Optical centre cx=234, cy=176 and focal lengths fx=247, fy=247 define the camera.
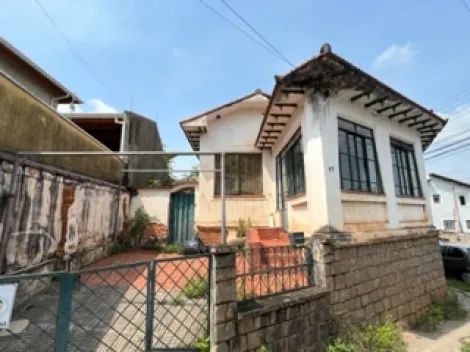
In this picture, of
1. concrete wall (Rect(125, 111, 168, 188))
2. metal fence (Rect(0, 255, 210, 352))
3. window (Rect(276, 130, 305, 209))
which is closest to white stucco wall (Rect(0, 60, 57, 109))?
concrete wall (Rect(125, 111, 168, 188))

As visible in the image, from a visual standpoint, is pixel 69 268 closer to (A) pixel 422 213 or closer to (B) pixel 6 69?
(B) pixel 6 69

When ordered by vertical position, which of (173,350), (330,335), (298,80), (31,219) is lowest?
(330,335)

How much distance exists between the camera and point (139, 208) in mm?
10141

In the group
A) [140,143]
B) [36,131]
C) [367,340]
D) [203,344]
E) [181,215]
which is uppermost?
[140,143]

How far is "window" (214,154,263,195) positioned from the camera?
9312mm

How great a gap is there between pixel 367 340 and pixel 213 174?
6621 millimetres

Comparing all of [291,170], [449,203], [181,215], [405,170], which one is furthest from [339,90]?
[449,203]

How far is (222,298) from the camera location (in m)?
3.17

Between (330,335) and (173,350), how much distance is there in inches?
107

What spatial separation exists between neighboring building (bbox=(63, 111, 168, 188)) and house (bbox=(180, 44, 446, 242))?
10.8 ft

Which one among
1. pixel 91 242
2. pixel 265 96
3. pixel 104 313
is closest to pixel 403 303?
pixel 104 313

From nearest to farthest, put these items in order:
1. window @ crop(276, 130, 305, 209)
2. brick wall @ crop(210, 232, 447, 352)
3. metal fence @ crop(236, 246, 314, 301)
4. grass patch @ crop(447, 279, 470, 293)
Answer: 1. brick wall @ crop(210, 232, 447, 352)
2. metal fence @ crop(236, 246, 314, 301)
3. window @ crop(276, 130, 305, 209)
4. grass patch @ crop(447, 279, 470, 293)

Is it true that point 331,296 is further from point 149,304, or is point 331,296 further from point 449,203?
point 449,203

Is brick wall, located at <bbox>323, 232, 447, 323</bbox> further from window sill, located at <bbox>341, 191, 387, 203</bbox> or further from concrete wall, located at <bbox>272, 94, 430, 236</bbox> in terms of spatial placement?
window sill, located at <bbox>341, 191, 387, 203</bbox>
